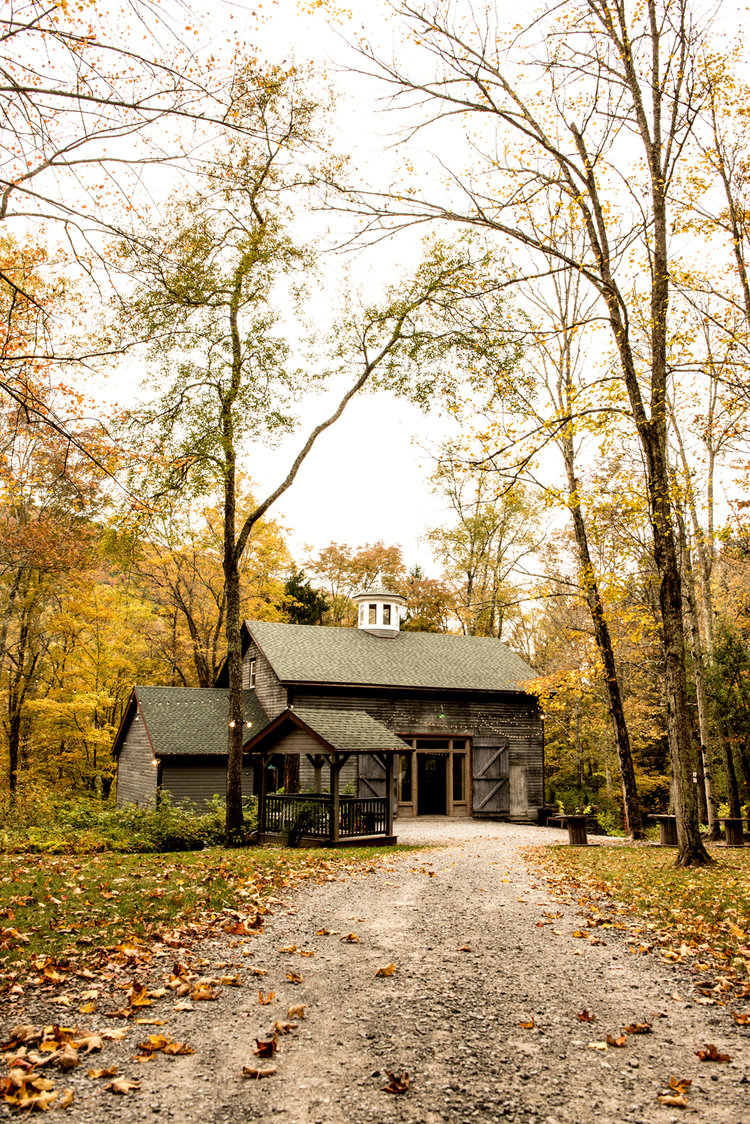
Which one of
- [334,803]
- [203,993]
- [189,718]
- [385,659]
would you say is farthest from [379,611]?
[203,993]

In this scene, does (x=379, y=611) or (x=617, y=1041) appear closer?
(x=617, y=1041)

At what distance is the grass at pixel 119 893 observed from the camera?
18.6 feet

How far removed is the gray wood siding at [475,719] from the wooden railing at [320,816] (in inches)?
247

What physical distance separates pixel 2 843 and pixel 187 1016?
30.6ft

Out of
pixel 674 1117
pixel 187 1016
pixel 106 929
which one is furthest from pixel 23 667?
pixel 674 1117

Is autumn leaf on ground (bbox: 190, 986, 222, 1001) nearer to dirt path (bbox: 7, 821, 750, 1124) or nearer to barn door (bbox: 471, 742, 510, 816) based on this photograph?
dirt path (bbox: 7, 821, 750, 1124)

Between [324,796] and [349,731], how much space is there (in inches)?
56.4

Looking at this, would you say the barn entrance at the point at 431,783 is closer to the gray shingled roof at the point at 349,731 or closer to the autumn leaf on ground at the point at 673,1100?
the gray shingled roof at the point at 349,731

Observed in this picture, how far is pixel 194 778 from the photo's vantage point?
70.2ft

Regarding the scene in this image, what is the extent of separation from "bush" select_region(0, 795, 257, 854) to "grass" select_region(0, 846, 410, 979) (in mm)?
1010

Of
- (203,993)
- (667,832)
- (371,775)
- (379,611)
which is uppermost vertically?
(379,611)

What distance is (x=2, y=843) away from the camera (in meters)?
12.1

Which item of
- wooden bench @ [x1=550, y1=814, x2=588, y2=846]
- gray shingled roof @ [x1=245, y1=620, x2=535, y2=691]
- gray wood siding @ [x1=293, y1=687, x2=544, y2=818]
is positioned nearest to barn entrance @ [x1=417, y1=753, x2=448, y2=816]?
gray wood siding @ [x1=293, y1=687, x2=544, y2=818]

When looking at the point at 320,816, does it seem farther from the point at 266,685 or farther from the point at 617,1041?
the point at 617,1041
